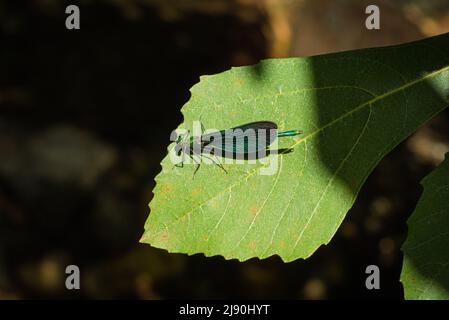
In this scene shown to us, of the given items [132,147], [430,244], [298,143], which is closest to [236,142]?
[298,143]

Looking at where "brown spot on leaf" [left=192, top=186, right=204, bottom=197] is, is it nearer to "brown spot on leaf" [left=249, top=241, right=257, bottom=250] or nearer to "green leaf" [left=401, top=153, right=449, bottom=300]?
"brown spot on leaf" [left=249, top=241, right=257, bottom=250]

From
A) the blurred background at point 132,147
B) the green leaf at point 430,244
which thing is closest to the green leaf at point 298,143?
the green leaf at point 430,244

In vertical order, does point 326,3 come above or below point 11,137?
above

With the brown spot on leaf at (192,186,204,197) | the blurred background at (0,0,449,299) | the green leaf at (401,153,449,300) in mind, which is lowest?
the green leaf at (401,153,449,300)

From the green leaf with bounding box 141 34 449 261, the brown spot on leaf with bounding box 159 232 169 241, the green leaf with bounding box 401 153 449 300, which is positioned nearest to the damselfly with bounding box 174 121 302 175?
the green leaf with bounding box 141 34 449 261

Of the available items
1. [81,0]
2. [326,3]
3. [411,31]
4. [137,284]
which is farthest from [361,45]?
[81,0]

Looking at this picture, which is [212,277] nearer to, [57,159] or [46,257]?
[46,257]
